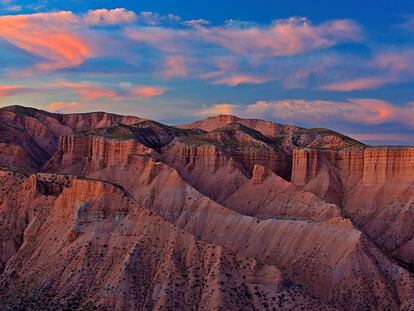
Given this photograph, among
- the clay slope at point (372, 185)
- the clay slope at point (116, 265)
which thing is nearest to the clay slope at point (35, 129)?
the clay slope at point (372, 185)

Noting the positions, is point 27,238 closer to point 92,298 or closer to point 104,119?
point 92,298

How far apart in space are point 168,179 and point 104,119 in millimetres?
83791

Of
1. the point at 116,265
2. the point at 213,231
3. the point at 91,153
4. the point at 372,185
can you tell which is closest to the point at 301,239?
the point at 213,231

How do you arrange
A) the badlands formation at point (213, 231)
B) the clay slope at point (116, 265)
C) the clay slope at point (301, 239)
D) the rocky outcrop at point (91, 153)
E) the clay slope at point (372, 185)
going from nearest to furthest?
the clay slope at point (116, 265) < the badlands formation at point (213, 231) < the clay slope at point (301, 239) < the clay slope at point (372, 185) < the rocky outcrop at point (91, 153)

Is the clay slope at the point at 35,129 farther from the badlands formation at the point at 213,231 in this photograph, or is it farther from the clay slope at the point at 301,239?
the clay slope at the point at 301,239

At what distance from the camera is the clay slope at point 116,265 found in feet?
231

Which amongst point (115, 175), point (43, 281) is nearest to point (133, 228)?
point (43, 281)

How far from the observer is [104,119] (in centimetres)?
18800

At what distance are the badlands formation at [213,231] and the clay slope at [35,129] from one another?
1528cm

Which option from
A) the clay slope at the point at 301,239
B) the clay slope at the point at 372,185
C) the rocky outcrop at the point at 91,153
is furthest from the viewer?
the rocky outcrop at the point at 91,153

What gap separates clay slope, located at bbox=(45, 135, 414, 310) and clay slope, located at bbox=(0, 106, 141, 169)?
128 ft

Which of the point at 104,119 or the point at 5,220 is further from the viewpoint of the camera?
the point at 104,119

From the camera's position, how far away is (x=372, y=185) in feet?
377

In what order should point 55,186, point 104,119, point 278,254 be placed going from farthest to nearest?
point 104,119, point 55,186, point 278,254
